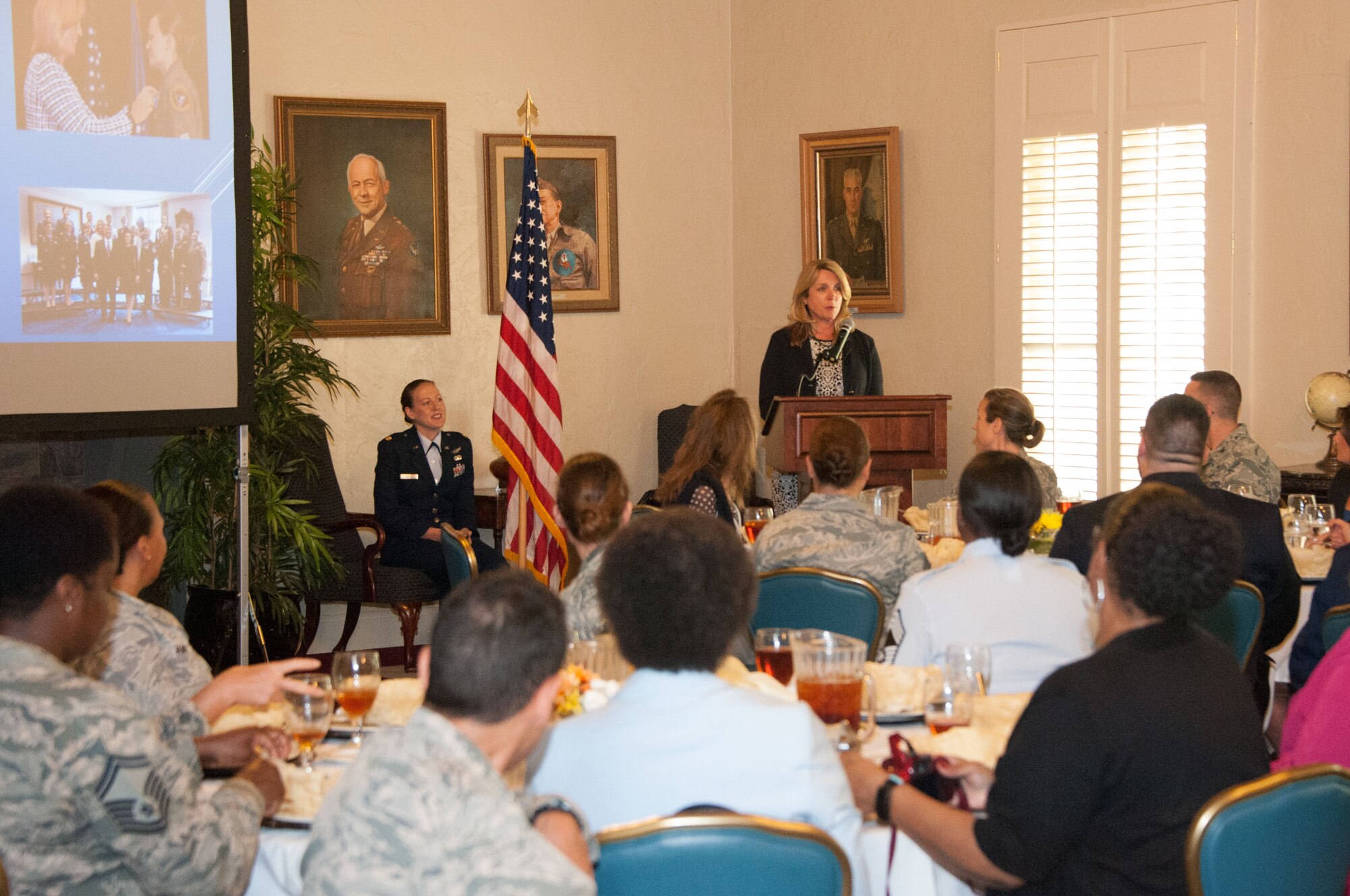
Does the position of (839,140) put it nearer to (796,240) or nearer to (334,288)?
(796,240)

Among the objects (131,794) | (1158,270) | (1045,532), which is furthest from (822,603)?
(1158,270)

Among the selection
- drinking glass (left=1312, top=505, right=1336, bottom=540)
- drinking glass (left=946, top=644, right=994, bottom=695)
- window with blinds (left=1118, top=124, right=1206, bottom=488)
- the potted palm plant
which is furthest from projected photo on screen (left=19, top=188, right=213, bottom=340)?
window with blinds (left=1118, top=124, right=1206, bottom=488)

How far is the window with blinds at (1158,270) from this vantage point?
692 centimetres

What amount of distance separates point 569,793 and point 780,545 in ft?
6.48

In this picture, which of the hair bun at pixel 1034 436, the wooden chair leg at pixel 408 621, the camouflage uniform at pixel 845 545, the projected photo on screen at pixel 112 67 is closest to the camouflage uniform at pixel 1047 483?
the hair bun at pixel 1034 436

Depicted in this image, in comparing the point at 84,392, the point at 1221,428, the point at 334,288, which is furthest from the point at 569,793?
the point at 334,288

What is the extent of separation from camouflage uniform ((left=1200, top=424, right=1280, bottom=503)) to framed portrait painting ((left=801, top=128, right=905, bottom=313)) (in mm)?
2901

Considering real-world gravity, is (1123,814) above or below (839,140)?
below

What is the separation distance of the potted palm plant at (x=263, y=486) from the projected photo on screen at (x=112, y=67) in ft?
2.44

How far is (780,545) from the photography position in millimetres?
3861

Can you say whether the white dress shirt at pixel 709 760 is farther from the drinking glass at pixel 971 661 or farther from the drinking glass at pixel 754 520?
the drinking glass at pixel 754 520

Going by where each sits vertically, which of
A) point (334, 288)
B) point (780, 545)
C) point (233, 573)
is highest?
point (334, 288)

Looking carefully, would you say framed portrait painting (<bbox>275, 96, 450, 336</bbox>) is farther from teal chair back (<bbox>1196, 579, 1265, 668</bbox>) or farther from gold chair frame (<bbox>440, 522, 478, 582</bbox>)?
teal chair back (<bbox>1196, 579, 1265, 668</bbox>)

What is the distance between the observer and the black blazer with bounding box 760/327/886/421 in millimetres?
6961
